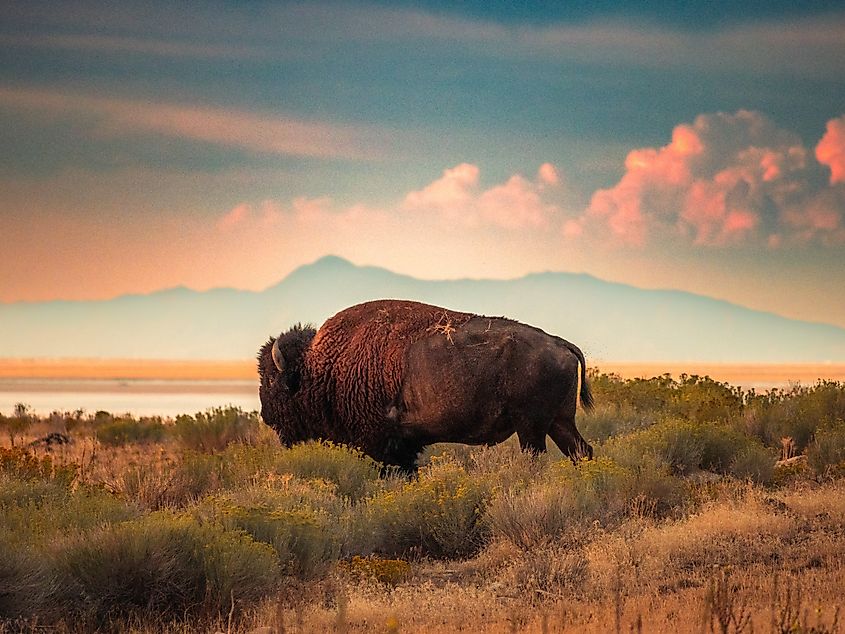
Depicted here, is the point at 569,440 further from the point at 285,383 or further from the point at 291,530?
the point at 291,530

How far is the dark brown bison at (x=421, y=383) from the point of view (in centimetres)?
1388

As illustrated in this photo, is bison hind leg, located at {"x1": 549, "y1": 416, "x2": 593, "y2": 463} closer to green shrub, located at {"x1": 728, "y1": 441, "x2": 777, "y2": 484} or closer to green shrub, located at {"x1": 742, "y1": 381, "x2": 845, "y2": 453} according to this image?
green shrub, located at {"x1": 728, "y1": 441, "x2": 777, "y2": 484}

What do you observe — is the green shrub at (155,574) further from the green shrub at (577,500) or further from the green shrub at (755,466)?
the green shrub at (755,466)

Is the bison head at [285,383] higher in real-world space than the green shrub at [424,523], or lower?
higher

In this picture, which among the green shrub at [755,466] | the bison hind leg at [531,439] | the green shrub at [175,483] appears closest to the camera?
the green shrub at [175,483]

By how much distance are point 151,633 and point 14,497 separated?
392cm

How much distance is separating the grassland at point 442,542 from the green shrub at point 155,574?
2 centimetres

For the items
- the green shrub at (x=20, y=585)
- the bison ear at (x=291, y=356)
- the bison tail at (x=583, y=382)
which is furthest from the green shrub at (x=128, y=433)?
the green shrub at (x=20, y=585)

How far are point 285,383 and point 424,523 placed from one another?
390cm

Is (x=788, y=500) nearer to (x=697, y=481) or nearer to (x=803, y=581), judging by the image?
(x=697, y=481)

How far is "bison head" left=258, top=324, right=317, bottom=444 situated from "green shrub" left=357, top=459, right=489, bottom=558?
11.1 feet

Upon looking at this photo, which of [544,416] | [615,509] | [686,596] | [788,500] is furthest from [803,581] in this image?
[544,416]

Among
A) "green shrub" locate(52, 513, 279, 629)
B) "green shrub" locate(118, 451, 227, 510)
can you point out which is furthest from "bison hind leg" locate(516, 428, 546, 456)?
"green shrub" locate(52, 513, 279, 629)

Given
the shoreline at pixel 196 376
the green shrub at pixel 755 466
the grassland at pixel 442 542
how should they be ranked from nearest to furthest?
the grassland at pixel 442 542
the green shrub at pixel 755 466
the shoreline at pixel 196 376
